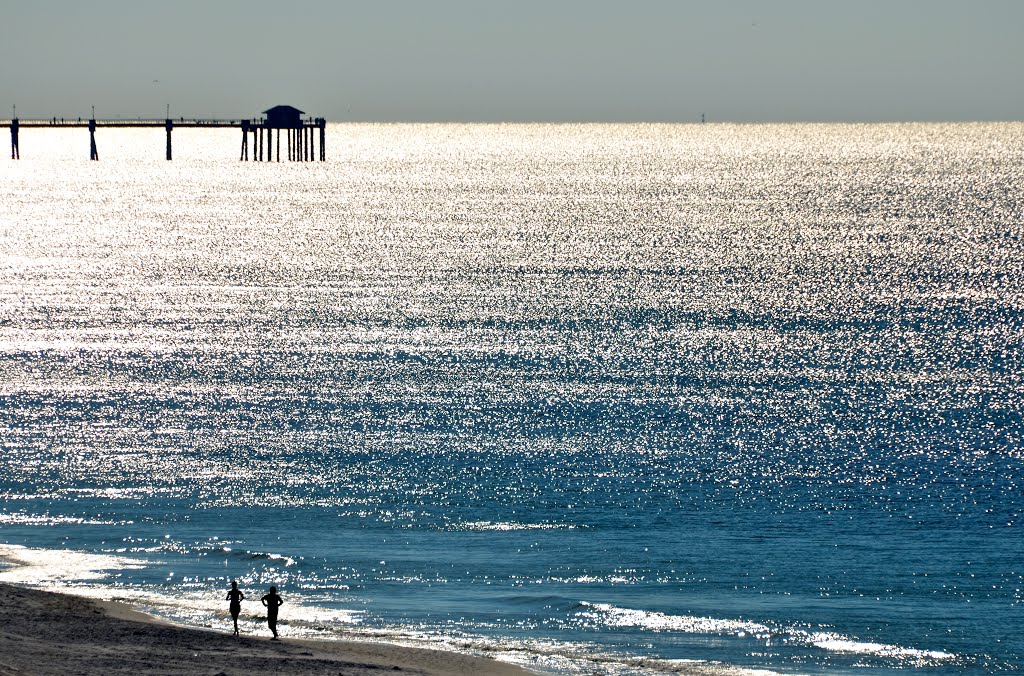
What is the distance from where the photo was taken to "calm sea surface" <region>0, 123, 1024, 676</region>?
40750 millimetres

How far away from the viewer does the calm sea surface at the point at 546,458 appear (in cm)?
4075

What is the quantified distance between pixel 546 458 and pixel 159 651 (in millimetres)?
25924

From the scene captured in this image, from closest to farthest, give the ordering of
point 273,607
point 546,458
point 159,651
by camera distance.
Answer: point 159,651 → point 273,607 → point 546,458

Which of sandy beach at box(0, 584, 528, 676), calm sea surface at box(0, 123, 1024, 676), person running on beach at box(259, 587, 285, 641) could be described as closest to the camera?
sandy beach at box(0, 584, 528, 676)

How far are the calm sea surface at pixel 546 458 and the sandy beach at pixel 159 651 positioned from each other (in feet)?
5.65

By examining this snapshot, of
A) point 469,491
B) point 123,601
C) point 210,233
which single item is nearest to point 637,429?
point 469,491

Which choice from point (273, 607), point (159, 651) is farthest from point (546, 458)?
point (159, 651)

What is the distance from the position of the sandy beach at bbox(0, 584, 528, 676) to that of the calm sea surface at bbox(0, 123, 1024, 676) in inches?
67.9

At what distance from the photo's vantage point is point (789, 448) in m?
59.8

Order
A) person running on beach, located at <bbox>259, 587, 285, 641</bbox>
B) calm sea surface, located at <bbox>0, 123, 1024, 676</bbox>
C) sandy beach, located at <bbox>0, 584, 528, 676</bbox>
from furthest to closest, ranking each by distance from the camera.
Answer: calm sea surface, located at <bbox>0, 123, 1024, 676</bbox>
person running on beach, located at <bbox>259, 587, 285, 641</bbox>
sandy beach, located at <bbox>0, 584, 528, 676</bbox>

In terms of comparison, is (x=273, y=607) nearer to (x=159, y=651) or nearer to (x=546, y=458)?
(x=159, y=651)

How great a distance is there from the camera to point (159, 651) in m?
34.7

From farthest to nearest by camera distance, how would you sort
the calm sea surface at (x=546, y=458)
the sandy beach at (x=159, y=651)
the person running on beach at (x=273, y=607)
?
the calm sea surface at (x=546, y=458), the person running on beach at (x=273, y=607), the sandy beach at (x=159, y=651)

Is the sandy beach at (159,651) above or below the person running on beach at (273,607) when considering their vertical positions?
below
